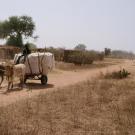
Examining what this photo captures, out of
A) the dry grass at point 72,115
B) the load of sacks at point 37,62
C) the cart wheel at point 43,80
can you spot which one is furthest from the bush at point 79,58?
the dry grass at point 72,115

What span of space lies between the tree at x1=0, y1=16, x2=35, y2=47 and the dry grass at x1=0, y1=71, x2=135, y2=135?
49.6 meters

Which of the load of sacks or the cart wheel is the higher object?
the load of sacks

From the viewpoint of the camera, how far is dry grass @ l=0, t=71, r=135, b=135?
28.5ft

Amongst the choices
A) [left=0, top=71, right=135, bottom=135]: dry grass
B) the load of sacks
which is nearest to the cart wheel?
the load of sacks

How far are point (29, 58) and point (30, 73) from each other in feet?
2.38

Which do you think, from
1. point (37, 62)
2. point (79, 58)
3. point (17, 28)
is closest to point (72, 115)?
point (37, 62)

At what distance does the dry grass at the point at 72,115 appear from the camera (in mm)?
8680

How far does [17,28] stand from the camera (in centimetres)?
6347

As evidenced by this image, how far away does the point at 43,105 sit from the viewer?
1170cm

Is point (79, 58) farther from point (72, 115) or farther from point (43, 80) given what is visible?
point (72, 115)

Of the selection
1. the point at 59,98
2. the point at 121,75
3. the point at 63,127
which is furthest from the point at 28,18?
the point at 63,127

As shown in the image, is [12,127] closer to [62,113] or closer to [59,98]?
[62,113]

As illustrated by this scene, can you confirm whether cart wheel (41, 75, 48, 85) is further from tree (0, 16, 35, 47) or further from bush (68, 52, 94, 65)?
tree (0, 16, 35, 47)

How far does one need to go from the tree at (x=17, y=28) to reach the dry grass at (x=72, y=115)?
4958 centimetres
